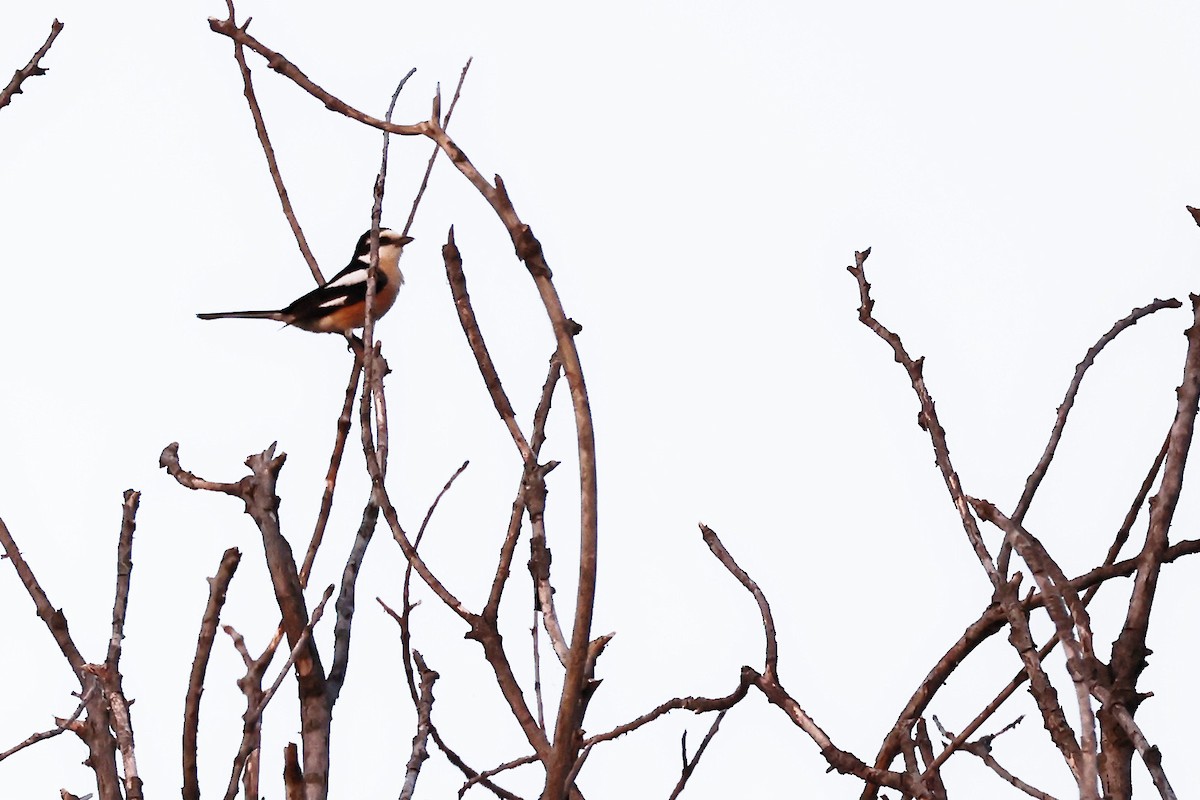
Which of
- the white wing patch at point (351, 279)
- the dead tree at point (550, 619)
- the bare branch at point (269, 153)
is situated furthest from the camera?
the white wing patch at point (351, 279)

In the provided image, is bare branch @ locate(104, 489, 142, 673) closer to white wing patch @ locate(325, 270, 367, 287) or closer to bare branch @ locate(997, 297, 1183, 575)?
bare branch @ locate(997, 297, 1183, 575)

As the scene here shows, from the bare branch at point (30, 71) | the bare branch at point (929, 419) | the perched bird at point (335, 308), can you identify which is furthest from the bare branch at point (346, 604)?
the perched bird at point (335, 308)

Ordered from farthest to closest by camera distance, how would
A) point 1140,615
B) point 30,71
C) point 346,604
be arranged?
point 30,71 → point 346,604 → point 1140,615

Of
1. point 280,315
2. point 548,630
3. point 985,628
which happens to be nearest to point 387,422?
point 548,630

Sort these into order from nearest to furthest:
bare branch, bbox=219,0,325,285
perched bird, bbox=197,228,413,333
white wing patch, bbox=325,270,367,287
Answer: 1. bare branch, bbox=219,0,325,285
2. perched bird, bbox=197,228,413,333
3. white wing patch, bbox=325,270,367,287

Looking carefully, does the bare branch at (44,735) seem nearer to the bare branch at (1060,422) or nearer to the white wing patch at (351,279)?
the bare branch at (1060,422)

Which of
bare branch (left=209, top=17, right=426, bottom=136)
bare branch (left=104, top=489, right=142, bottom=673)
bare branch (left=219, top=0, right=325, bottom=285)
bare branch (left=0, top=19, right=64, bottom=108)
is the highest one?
bare branch (left=0, top=19, right=64, bottom=108)

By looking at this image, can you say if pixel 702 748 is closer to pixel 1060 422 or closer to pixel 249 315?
pixel 1060 422

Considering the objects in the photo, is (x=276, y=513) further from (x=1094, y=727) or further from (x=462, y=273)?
(x=1094, y=727)

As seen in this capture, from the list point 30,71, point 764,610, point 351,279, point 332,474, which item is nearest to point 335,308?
point 351,279

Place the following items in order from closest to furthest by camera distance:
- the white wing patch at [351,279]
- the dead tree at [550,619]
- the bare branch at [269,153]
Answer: the dead tree at [550,619]
the bare branch at [269,153]
the white wing patch at [351,279]

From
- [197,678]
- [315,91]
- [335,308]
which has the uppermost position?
[335,308]

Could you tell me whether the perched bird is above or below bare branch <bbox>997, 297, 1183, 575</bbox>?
above

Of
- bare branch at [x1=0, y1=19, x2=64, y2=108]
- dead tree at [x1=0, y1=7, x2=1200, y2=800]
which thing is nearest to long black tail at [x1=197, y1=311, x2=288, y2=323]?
bare branch at [x1=0, y1=19, x2=64, y2=108]
